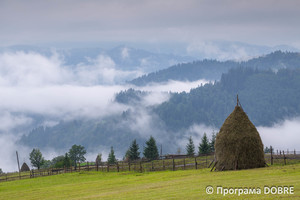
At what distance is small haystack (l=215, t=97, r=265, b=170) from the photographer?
44.1 meters

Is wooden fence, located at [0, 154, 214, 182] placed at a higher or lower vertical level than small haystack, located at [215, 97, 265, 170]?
lower

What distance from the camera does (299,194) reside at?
22.5 meters

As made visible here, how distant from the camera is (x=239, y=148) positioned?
44.3 metres

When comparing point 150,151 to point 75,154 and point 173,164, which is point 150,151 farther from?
point 75,154

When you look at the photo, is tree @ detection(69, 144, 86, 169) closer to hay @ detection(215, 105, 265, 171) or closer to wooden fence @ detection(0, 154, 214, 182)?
wooden fence @ detection(0, 154, 214, 182)

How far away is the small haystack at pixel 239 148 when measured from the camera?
4409 centimetres

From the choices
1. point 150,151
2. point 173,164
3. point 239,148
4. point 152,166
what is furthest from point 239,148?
point 150,151

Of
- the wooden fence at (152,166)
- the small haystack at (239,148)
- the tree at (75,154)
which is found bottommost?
the tree at (75,154)

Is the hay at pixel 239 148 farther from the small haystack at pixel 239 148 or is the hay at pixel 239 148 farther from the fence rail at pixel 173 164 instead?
the fence rail at pixel 173 164

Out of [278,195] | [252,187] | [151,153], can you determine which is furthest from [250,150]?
[151,153]

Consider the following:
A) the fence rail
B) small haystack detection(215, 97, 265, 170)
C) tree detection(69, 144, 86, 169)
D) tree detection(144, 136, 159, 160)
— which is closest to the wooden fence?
the fence rail

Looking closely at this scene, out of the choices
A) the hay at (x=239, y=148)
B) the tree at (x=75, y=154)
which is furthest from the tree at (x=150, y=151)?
the hay at (x=239, y=148)

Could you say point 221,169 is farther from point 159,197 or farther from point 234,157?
point 159,197

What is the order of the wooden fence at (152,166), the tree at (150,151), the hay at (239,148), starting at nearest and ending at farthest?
the hay at (239,148) < the wooden fence at (152,166) < the tree at (150,151)
